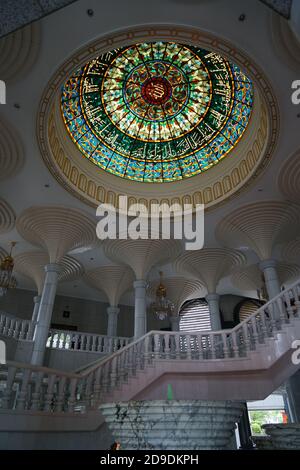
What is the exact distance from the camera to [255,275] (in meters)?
15.0

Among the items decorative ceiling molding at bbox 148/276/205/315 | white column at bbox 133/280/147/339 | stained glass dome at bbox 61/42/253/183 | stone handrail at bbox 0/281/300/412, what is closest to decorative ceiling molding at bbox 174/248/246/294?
decorative ceiling molding at bbox 148/276/205/315

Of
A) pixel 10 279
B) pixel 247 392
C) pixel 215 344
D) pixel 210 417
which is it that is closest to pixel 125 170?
pixel 10 279

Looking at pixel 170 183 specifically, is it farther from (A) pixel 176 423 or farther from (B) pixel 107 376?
(A) pixel 176 423

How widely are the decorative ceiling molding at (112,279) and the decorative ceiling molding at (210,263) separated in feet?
8.67

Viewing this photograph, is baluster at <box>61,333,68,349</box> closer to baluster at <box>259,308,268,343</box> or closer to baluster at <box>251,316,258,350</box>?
baluster at <box>251,316,258,350</box>

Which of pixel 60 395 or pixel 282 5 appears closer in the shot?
pixel 282 5

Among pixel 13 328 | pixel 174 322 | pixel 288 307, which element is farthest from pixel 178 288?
pixel 288 307

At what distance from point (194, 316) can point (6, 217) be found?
12339 millimetres

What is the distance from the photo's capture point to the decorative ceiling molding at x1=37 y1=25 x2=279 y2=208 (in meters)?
6.31

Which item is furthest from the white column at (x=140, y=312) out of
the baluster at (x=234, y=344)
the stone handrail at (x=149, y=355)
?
the baluster at (x=234, y=344)

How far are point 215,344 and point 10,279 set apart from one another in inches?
279

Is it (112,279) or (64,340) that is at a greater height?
(112,279)

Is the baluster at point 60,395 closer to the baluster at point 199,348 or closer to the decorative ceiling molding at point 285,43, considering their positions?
the baluster at point 199,348

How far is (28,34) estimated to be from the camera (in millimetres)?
5875
